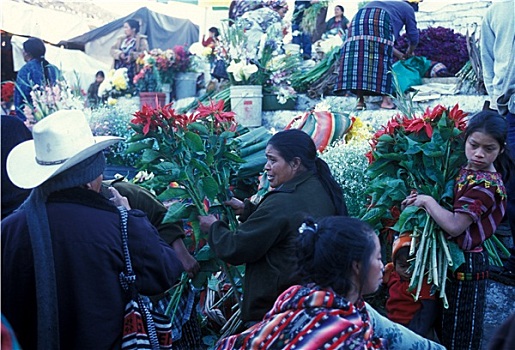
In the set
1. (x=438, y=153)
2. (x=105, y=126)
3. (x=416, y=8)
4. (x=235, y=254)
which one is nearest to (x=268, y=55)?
(x=105, y=126)

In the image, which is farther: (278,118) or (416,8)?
(416,8)

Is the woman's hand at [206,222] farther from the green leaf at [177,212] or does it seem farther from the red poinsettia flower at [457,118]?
the red poinsettia flower at [457,118]

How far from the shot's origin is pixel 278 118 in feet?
26.3

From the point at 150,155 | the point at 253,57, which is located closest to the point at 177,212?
the point at 150,155

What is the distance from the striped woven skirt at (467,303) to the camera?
3.49m

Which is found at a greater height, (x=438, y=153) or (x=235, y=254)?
(x=438, y=153)

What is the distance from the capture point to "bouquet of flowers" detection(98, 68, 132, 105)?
10.1 metres

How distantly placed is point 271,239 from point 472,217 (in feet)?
3.62

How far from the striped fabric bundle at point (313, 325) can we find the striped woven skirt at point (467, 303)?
4.85 feet

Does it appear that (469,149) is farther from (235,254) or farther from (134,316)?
(134,316)

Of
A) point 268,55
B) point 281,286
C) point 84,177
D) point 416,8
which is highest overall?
point 416,8

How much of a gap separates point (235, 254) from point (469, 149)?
53.6 inches

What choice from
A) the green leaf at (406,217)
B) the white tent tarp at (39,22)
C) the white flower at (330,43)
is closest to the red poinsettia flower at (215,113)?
the green leaf at (406,217)

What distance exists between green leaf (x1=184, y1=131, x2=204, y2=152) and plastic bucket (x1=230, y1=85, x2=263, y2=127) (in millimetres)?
4165
